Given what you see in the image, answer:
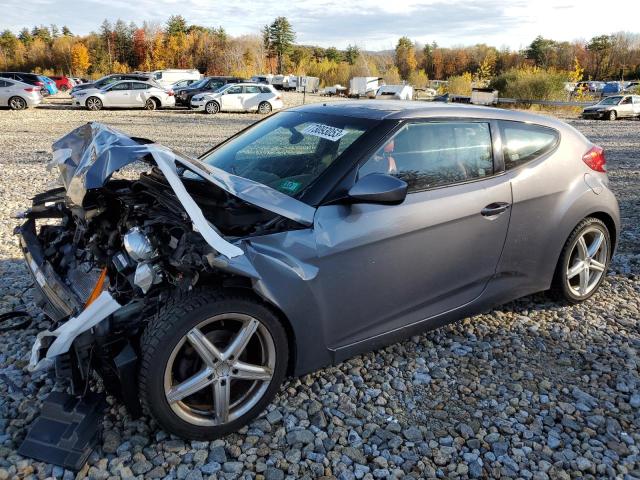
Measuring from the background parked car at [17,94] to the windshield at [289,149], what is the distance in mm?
23845

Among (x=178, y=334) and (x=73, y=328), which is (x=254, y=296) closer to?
(x=178, y=334)

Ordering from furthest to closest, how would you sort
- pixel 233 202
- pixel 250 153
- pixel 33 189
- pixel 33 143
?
pixel 33 143 → pixel 33 189 → pixel 250 153 → pixel 233 202

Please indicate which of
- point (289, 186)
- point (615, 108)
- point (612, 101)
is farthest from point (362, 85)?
point (289, 186)

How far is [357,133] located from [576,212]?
1910mm

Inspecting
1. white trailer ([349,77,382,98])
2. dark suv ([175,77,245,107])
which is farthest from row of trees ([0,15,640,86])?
dark suv ([175,77,245,107])

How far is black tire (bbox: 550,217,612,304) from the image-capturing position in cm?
398

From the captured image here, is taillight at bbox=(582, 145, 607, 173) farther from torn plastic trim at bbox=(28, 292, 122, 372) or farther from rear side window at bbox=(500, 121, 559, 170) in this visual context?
torn plastic trim at bbox=(28, 292, 122, 372)

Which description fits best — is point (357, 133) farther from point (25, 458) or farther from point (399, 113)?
point (25, 458)

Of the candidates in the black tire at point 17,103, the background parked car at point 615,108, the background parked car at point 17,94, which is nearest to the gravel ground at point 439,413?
the background parked car at point 17,94

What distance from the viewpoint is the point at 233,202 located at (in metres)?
2.89

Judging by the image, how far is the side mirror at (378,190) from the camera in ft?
9.04

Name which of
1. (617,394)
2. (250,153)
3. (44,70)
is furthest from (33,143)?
(44,70)

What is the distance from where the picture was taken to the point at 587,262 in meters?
4.21

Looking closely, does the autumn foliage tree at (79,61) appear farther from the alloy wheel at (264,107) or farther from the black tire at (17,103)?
the alloy wheel at (264,107)
